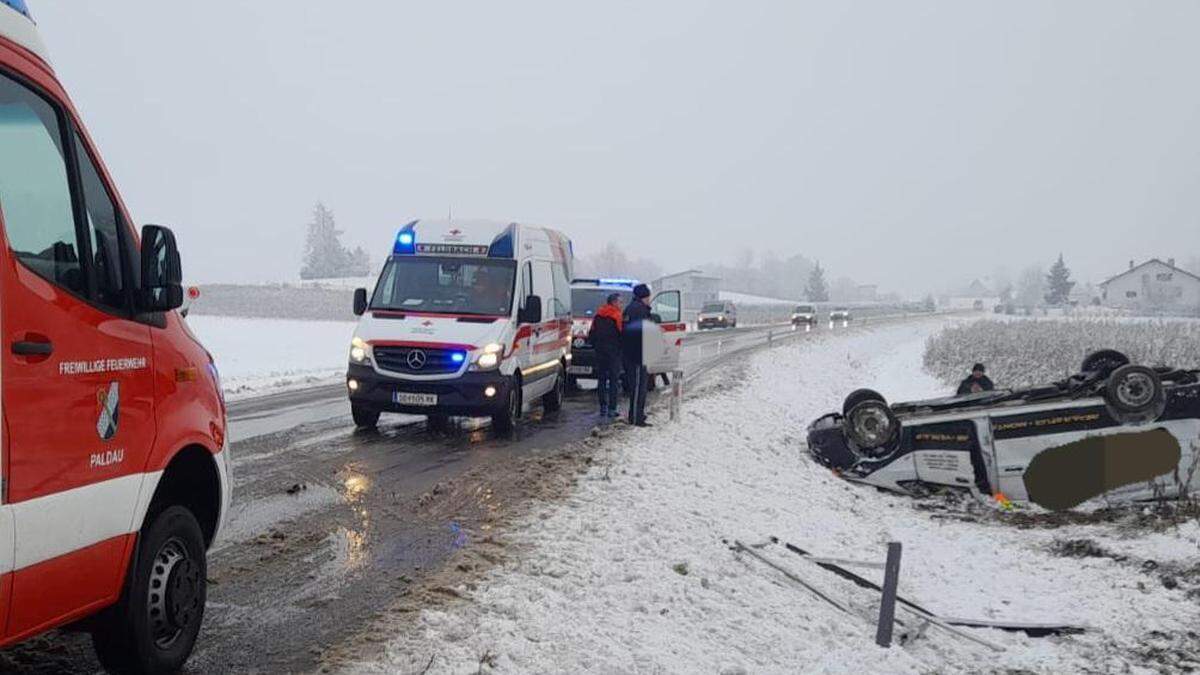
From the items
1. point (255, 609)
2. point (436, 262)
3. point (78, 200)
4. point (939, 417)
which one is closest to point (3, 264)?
point (78, 200)

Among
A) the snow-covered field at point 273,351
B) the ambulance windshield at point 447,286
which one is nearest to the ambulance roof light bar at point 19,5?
the ambulance windshield at point 447,286

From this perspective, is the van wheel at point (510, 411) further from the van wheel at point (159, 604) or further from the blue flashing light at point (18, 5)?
the blue flashing light at point (18, 5)

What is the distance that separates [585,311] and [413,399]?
28.3ft

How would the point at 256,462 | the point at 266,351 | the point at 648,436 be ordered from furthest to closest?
the point at 266,351 → the point at 648,436 → the point at 256,462

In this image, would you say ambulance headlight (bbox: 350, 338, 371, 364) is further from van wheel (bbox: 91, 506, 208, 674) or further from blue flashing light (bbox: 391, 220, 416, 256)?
van wheel (bbox: 91, 506, 208, 674)

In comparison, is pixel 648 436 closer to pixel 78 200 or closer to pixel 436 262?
pixel 436 262

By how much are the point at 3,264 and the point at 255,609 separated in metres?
2.94

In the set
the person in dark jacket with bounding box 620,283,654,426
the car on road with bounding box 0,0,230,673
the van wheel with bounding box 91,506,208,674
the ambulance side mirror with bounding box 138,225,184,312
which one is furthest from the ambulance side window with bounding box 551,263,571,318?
the ambulance side mirror with bounding box 138,225,184,312

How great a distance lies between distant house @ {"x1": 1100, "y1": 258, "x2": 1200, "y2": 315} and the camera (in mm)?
94375

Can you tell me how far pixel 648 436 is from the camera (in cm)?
1248

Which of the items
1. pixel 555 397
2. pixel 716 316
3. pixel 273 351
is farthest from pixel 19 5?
pixel 716 316

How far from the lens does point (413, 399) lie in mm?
11047

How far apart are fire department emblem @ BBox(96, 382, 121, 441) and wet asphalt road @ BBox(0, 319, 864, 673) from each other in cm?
150

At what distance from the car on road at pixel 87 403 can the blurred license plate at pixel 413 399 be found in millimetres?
6570
